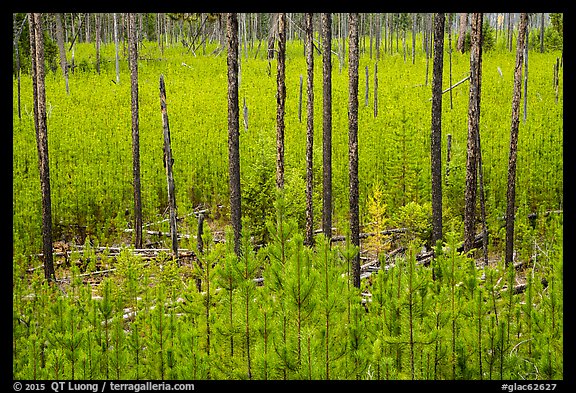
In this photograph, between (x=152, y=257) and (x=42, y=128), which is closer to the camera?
(x=42, y=128)

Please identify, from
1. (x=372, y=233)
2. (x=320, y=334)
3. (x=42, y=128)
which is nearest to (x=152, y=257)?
(x=42, y=128)

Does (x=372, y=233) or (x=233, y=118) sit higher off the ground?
(x=233, y=118)

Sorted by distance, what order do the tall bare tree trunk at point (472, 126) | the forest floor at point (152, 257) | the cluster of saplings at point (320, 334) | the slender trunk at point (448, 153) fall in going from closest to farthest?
the cluster of saplings at point (320, 334) < the tall bare tree trunk at point (472, 126) < the forest floor at point (152, 257) < the slender trunk at point (448, 153)

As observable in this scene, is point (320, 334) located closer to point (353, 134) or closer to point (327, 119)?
point (353, 134)

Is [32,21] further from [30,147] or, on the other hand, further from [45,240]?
[30,147]

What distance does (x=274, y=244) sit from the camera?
5.22 meters

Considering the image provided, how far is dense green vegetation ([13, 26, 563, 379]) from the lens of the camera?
14.9ft

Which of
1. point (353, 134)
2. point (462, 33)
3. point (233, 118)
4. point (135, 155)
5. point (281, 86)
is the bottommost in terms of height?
point (135, 155)

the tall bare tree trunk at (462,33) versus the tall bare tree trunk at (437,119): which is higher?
the tall bare tree trunk at (462,33)

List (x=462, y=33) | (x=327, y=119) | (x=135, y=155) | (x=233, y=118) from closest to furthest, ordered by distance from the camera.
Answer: (x=233, y=118)
(x=327, y=119)
(x=135, y=155)
(x=462, y=33)

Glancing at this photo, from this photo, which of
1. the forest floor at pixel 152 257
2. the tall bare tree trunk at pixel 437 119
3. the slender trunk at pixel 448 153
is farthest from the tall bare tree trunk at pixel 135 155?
the slender trunk at pixel 448 153

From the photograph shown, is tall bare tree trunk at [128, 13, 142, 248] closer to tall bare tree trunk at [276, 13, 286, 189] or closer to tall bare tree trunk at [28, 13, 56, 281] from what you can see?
tall bare tree trunk at [28, 13, 56, 281]

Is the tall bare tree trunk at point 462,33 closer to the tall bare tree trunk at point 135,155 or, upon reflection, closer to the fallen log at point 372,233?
the fallen log at point 372,233

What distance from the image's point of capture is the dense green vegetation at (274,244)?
455cm
